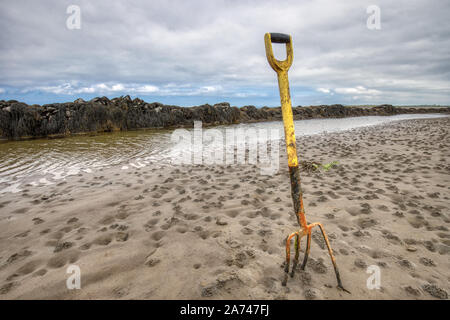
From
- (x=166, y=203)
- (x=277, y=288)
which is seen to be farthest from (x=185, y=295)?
(x=166, y=203)

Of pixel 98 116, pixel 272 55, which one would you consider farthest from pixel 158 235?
pixel 98 116

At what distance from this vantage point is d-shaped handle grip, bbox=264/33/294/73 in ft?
6.18

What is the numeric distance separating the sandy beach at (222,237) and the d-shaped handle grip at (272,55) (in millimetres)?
2174

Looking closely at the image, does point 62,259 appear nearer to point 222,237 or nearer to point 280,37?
point 222,237

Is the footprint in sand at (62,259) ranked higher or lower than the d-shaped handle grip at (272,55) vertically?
lower

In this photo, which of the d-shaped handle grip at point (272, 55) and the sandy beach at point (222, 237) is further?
the sandy beach at point (222, 237)

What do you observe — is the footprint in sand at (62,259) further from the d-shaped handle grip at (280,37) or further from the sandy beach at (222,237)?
the d-shaped handle grip at (280,37)

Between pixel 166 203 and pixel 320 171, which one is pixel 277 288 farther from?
pixel 320 171

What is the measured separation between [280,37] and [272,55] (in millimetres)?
235

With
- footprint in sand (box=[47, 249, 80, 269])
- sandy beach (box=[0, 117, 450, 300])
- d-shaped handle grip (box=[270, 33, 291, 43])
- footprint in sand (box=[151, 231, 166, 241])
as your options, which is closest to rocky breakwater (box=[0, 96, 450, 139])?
sandy beach (box=[0, 117, 450, 300])

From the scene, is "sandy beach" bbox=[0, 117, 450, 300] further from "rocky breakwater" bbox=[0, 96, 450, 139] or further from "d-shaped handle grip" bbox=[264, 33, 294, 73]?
"rocky breakwater" bbox=[0, 96, 450, 139]

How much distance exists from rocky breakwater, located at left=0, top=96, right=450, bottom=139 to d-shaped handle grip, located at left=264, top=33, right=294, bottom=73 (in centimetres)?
2121

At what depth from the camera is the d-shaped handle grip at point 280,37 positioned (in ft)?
6.36

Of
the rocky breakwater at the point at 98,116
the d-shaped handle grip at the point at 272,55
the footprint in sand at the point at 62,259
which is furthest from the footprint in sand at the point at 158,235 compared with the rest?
the rocky breakwater at the point at 98,116
